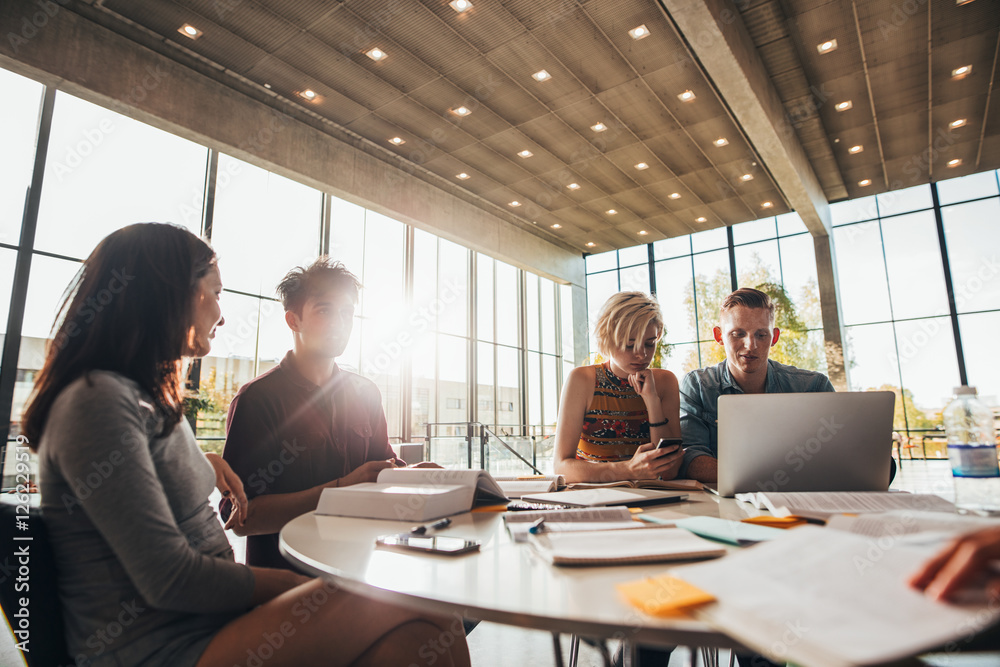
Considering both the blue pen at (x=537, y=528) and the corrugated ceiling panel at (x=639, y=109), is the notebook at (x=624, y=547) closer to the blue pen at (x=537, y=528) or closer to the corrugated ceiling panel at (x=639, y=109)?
the blue pen at (x=537, y=528)

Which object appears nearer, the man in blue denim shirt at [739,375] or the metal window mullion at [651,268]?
the man in blue denim shirt at [739,375]

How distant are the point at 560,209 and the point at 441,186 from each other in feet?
8.60

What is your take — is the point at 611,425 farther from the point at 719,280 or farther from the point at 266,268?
the point at 719,280

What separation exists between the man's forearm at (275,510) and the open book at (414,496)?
8.1 inches

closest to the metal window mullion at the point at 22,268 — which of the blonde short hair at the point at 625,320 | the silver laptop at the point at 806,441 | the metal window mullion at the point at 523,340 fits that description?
the blonde short hair at the point at 625,320

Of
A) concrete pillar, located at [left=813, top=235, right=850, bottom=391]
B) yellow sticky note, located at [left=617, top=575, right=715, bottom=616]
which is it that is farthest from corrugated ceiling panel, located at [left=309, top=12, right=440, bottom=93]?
concrete pillar, located at [left=813, top=235, right=850, bottom=391]

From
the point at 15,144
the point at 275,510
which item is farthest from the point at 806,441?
the point at 15,144

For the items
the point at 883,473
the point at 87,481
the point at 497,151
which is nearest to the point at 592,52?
Answer: the point at 497,151

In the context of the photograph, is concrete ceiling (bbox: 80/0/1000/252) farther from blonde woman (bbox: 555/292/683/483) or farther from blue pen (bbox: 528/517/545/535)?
blue pen (bbox: 528/517/545/535)

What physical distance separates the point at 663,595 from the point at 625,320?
73.9 inches

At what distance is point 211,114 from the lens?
662 centimetres

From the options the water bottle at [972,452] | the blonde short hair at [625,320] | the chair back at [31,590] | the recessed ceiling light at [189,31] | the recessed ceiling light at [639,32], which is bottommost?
the chair back at [31,590]

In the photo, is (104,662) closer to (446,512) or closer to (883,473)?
(446,512)

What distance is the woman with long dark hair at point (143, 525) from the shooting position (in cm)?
90
